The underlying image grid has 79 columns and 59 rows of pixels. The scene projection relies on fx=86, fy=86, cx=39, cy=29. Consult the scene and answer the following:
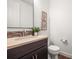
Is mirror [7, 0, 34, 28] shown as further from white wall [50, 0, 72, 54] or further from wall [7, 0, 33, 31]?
white wall [50, 0, 72, 54]

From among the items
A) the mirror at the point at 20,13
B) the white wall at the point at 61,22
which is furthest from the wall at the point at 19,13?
the white wall at the point at 61,22

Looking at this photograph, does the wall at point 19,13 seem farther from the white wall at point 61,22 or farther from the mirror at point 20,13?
the white wall at point 61,22

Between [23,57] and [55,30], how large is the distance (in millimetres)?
2455

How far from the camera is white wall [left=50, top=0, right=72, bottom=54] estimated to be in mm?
3136

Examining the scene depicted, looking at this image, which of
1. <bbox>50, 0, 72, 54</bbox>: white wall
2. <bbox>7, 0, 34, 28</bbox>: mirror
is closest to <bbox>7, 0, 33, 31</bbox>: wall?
<bbox>7, 0, 34, 28</bbox>: mirror

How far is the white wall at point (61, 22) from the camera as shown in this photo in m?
3.14

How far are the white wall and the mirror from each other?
4.48ft

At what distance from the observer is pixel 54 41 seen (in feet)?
11.7

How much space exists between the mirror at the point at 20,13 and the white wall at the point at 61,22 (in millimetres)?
1366
